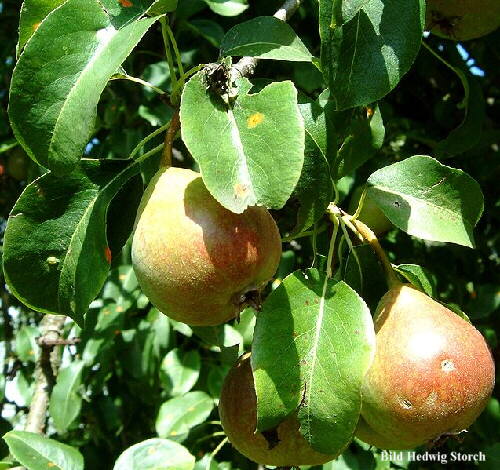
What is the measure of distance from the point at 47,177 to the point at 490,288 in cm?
149

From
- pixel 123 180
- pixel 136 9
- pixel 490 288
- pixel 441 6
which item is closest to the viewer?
pixel 136 9

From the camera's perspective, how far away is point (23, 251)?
0.98 metres

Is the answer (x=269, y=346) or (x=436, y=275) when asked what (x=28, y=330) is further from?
(x=269, y=346)

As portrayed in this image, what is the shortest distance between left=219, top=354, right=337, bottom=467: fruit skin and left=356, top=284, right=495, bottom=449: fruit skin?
10cm

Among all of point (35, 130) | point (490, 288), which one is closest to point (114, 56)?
point (35, 130)

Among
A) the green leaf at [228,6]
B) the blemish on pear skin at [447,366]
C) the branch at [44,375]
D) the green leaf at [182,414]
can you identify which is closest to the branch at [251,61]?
the green leaf at [228,6]

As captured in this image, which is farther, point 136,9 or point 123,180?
point 123,180

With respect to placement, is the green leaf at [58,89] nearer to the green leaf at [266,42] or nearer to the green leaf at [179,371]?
the green leaf at [266,42]

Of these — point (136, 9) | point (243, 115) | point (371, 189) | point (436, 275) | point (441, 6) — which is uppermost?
point (136, 9)

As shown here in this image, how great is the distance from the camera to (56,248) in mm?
993

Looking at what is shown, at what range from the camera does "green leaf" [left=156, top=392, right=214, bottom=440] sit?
5.79ft

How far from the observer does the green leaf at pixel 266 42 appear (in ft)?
3.23

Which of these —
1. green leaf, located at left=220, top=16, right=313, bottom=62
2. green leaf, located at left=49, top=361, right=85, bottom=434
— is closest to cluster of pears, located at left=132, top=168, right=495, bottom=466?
green leaf, located at left=220, top=16, right=313, bottom=62

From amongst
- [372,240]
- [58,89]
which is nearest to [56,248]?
[58,89]
